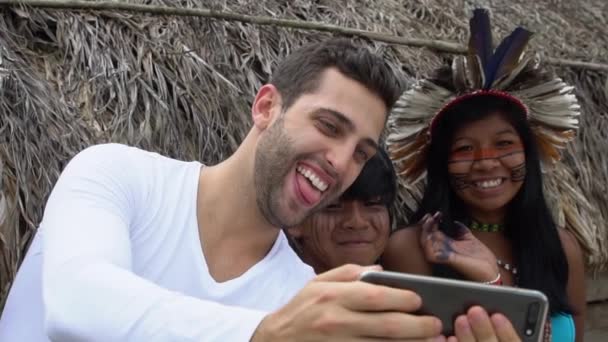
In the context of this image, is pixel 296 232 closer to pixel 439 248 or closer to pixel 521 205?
pixel 439 248

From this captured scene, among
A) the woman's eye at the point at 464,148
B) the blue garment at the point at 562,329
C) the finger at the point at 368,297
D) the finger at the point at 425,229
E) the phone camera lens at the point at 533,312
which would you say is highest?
the finger at the point at 368,297

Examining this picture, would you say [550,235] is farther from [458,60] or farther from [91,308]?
[91,308]

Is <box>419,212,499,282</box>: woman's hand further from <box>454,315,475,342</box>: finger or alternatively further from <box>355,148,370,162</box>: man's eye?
<box>454,315,475,342</box>: finger

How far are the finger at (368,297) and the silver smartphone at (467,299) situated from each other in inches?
0.7

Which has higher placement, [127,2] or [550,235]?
[127,2]

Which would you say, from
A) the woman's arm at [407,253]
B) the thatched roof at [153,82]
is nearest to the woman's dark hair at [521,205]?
the woman's arm at [407,253]

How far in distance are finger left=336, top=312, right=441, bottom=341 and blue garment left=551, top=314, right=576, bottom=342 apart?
1.50 metres

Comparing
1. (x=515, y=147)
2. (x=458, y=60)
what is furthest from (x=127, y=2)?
(x=515, y=147)

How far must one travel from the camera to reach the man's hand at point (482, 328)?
0.91 m

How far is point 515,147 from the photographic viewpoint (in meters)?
2.25

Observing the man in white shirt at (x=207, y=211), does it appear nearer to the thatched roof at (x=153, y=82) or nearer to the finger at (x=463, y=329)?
the finger at (x=463, y=329)

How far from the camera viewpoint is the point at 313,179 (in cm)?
139

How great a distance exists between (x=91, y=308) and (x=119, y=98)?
1283mm

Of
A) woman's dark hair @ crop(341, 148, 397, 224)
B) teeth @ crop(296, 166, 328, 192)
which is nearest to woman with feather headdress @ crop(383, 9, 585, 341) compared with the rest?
woman's dark hair @ crop(341, 148, 397, 224)
